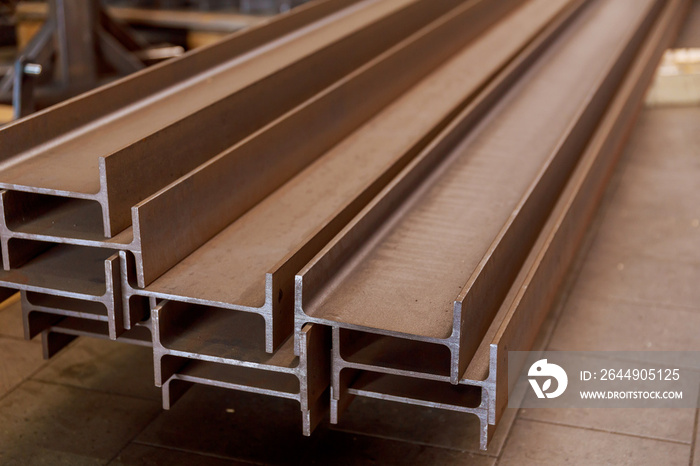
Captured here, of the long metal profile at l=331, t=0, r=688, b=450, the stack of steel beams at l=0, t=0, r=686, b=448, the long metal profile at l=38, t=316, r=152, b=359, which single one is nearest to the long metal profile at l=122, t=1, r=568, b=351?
the stack of steel beams at l=0, t=0, r=686, b=448

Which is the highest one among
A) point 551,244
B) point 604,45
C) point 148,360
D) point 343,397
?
point 604,45

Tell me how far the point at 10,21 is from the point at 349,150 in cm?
657

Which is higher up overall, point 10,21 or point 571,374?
point 10,21

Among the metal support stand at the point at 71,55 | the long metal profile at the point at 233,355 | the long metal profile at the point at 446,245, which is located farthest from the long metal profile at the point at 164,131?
the metal support stand at the point at 71,55

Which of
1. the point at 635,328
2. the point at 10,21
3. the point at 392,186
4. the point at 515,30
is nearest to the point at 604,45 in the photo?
the point at 515,30

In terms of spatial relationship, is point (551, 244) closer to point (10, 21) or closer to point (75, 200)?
point (75, 200)

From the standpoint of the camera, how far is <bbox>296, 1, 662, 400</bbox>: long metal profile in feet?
6.02

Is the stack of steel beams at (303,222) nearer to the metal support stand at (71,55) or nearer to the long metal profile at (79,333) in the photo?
the long metal profile at (79,333)

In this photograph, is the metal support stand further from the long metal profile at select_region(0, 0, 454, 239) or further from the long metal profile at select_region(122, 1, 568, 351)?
the long metal profile at select_region(122, 1, 568, 351)

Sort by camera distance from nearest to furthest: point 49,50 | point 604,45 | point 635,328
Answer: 1. point 635,328
2. point 604,45
3. point 49,50

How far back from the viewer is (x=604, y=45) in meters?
4.45

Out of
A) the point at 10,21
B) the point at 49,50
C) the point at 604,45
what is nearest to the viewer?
the point at 604,45

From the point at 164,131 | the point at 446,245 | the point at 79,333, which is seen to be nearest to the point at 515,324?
the point at 446,245

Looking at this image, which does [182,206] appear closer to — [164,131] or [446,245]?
[164,131]
